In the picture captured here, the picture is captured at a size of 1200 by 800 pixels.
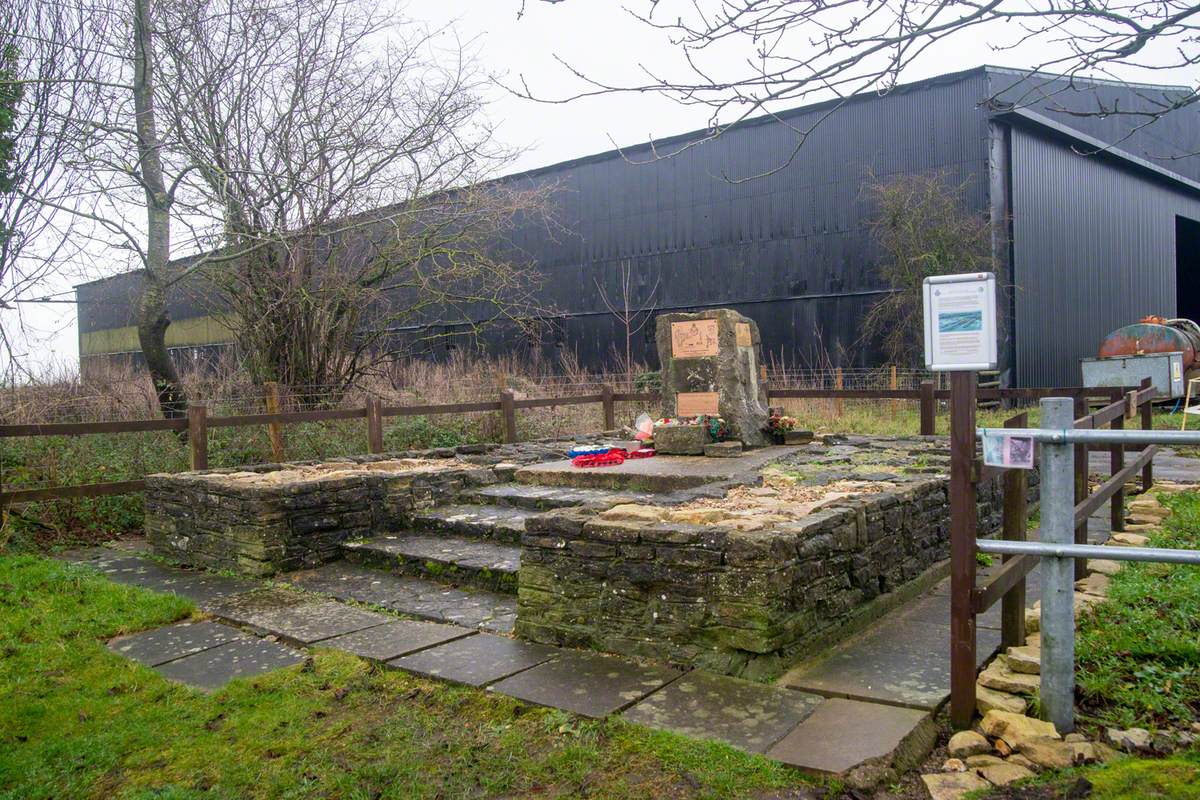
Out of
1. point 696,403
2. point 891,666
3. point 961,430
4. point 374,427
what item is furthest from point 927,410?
point 961,430

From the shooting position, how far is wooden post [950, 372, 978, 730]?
345cm

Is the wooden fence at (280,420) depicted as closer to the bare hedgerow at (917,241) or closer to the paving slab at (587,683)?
the paving slab at (587,683)

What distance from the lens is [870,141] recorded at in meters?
20.0

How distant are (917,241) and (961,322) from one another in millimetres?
16286

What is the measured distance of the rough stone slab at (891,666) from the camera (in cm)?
384

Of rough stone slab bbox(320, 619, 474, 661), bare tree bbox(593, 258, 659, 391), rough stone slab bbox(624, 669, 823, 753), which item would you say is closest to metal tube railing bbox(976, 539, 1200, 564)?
rough stone slab bbox(624, 669, 823, 753)

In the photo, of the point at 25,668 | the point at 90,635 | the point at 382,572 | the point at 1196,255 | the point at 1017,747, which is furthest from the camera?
the point at 1196,255

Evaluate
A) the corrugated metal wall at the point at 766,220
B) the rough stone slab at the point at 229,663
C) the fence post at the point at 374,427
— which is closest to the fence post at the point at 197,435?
the fence post at the point at 374,427

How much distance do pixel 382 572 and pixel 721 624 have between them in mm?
3347

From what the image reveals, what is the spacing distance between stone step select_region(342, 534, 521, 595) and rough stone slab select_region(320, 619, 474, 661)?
0.80m

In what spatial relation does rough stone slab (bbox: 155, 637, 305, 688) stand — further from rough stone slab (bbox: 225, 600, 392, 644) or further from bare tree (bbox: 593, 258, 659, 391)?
bare tree (bbox: 593, 258, 659, 391)

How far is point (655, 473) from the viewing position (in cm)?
775

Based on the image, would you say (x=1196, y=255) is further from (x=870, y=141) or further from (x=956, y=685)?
(x=956, y=685)

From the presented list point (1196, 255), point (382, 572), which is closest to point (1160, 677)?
point (382, 572)
